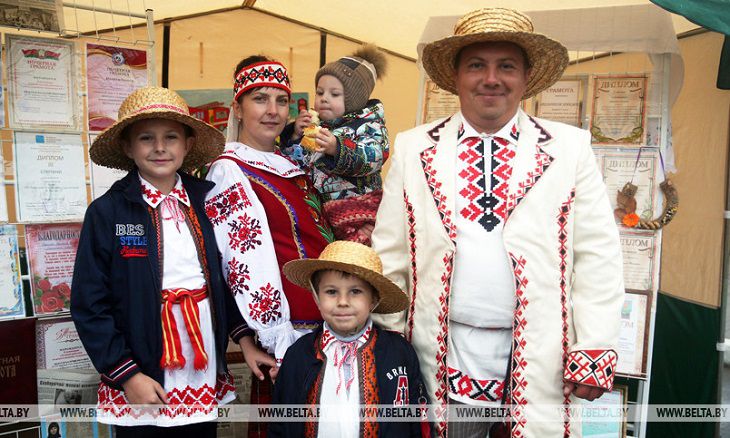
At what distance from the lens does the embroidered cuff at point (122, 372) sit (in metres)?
1.91

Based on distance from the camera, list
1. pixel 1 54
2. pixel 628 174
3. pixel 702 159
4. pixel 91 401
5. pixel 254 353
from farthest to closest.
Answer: pixel 702 159, pixel 628 174, pixel 91 401, pixel 1 54, pixel 254 353

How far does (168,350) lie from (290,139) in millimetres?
1154

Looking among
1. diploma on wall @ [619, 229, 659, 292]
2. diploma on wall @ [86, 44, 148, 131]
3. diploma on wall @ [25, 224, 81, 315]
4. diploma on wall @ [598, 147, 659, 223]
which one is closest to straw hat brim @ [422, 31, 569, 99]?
diploma on wall @ [598, 147, 659, 223]

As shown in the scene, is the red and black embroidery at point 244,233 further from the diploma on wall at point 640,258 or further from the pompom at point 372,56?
the diploma on wall at point 640,258

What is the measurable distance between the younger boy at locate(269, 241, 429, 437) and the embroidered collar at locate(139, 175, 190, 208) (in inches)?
18.6

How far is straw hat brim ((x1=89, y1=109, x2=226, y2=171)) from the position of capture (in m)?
2.04

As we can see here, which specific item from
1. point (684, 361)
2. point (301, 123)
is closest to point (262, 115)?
point (301, 123)

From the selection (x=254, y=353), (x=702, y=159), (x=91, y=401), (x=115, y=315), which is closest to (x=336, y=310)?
(x=254, y=353)

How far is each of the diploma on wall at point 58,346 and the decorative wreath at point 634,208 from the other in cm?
274

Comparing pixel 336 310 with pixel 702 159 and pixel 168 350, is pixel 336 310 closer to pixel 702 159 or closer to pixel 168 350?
pixel 168 350

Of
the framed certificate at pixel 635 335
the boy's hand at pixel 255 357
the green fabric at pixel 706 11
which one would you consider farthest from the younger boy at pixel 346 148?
the framed certificate at pixel 635 335

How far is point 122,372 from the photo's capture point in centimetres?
191

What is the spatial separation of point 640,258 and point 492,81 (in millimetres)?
1775

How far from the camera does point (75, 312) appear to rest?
194 cm
